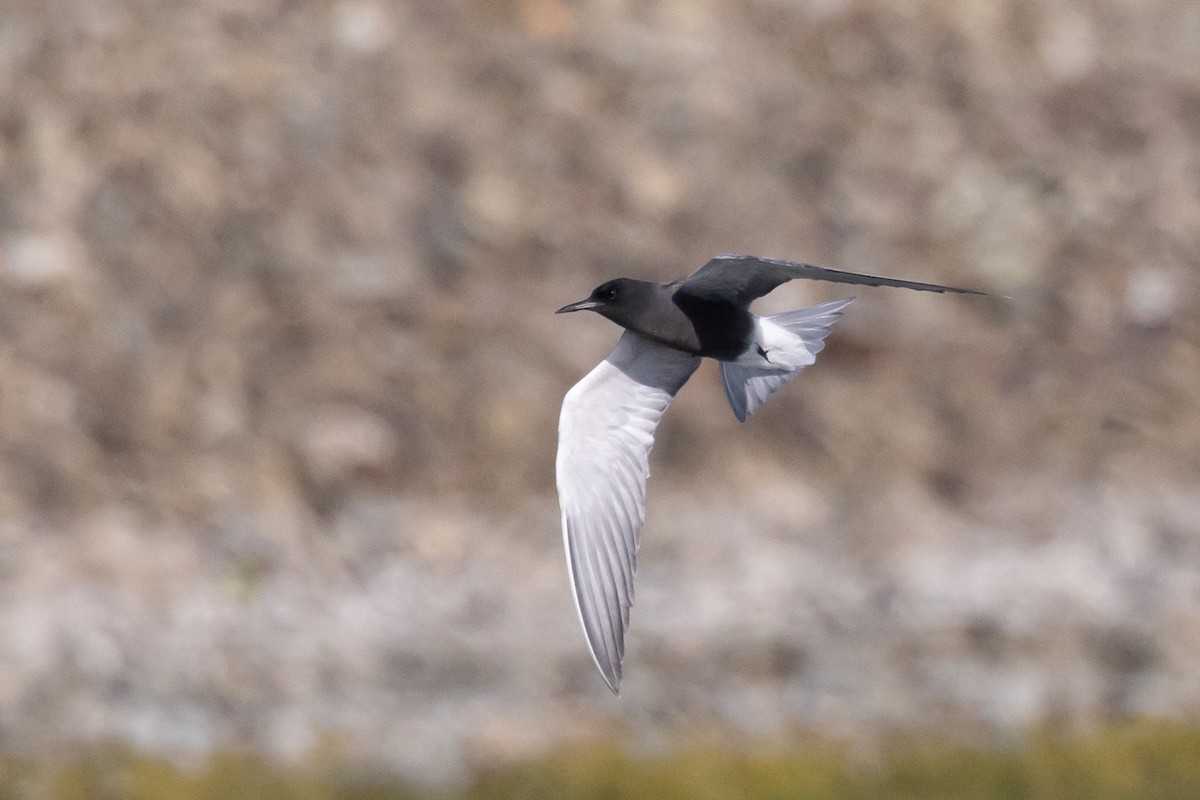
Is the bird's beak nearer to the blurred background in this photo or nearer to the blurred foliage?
the blurred foliage

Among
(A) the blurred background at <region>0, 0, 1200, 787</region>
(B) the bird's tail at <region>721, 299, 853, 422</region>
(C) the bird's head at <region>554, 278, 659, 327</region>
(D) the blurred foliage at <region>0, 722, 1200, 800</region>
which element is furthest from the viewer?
(A) the blurred background at <region>0, 0, 1200, 787</region>

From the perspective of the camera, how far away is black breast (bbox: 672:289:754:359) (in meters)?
4.97

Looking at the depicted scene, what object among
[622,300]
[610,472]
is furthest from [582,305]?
[610,472]

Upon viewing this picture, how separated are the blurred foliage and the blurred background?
0.26 metres

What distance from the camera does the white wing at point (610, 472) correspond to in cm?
459

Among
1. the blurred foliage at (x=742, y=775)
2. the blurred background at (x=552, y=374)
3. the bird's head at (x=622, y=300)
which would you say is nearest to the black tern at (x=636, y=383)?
the bird's head at (x=622, y=300)

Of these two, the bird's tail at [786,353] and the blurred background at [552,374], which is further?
the blurred background at [552,374]

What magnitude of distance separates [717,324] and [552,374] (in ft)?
19.4

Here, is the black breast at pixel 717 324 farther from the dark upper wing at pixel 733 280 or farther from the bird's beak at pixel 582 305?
the bird's beak at pixel 582 305

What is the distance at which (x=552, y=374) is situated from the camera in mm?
10875

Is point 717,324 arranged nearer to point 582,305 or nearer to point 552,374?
point 582,305

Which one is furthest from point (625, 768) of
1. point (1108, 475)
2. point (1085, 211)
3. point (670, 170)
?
point (1085, 211)

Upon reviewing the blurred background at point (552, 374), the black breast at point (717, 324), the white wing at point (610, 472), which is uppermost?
the blurred background at point (552, 374)

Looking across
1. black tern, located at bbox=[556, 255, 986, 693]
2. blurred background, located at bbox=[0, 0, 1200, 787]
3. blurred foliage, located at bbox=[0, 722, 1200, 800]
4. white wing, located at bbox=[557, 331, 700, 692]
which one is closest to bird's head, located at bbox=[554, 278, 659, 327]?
black tern, located at bbox=[556, 255, 986, 693]
